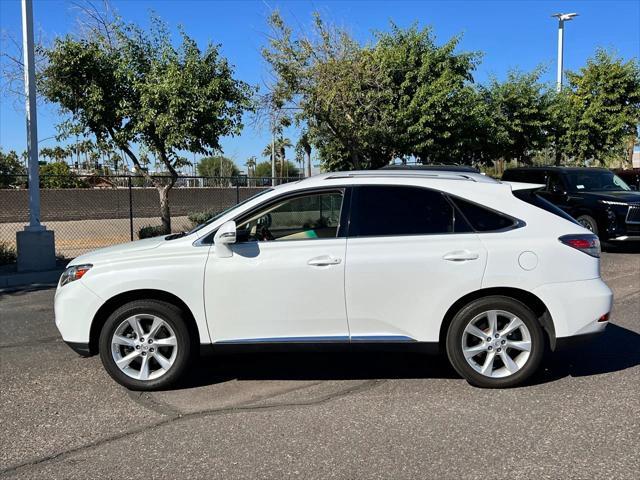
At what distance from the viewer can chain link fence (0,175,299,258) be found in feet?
61.3

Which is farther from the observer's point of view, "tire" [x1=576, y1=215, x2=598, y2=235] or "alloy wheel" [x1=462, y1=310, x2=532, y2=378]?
"tire" [x1=576, y1=215, x2=598, y2=235]

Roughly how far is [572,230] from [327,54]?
37.8ft

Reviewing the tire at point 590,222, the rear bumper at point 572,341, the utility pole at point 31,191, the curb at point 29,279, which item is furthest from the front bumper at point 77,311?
the tire at point 590,222

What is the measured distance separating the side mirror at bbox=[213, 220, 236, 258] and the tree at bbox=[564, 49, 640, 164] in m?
19.7

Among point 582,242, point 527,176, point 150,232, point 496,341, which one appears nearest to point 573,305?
point 582,242

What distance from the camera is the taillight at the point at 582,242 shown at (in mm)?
4539

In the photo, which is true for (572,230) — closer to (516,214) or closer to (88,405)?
(516,214)

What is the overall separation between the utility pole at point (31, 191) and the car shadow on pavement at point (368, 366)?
6.45 m

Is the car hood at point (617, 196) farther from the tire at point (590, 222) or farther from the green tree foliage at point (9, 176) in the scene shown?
the green tree foliage at point (9, 176)

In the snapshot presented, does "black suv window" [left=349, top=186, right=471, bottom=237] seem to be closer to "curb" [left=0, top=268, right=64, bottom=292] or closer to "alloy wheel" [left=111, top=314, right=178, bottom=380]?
"alloy wheel" [left=111, top=314, right=178, bottom=380]

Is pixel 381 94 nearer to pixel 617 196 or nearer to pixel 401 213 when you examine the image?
pixel 617 196

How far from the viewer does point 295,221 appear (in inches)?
192

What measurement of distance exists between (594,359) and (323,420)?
2841 millimetres

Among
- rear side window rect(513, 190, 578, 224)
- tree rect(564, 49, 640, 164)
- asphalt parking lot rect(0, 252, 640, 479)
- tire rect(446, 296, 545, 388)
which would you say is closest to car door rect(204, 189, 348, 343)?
asphalt parking lot rect(0, 252, 640, 479)
